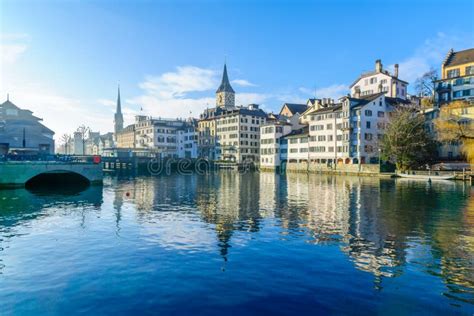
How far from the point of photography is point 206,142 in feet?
533

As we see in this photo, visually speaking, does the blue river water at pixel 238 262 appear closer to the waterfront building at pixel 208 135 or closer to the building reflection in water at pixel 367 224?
the building reflection in water at pixel 367 224

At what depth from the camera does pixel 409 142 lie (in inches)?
3243

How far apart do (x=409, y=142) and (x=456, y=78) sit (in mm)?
30596

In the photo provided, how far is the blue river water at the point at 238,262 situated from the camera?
12.4m

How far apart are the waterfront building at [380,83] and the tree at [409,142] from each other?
3407 cm

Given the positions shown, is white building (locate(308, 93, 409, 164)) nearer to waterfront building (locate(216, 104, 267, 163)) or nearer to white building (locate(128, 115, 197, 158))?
waterfront building (locate(216, 104, 267, 163))

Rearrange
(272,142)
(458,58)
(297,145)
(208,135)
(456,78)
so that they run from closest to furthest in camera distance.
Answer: (456,78), (458,58), (297,145), (272,142), (208,135)

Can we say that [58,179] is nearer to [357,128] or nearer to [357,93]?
[357,128]

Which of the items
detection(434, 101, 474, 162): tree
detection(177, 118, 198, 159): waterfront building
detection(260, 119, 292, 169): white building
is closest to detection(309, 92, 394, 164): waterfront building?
detection(434, 101, 474, 162): tree

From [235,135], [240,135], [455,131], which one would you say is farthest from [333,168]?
[235,135]

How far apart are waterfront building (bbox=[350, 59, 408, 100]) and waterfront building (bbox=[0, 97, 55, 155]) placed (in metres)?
97.1

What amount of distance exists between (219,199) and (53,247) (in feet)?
78.2

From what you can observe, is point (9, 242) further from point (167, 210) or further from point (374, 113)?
point (374, 113)

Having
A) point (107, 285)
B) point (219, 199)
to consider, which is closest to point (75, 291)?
point (107, 285)
